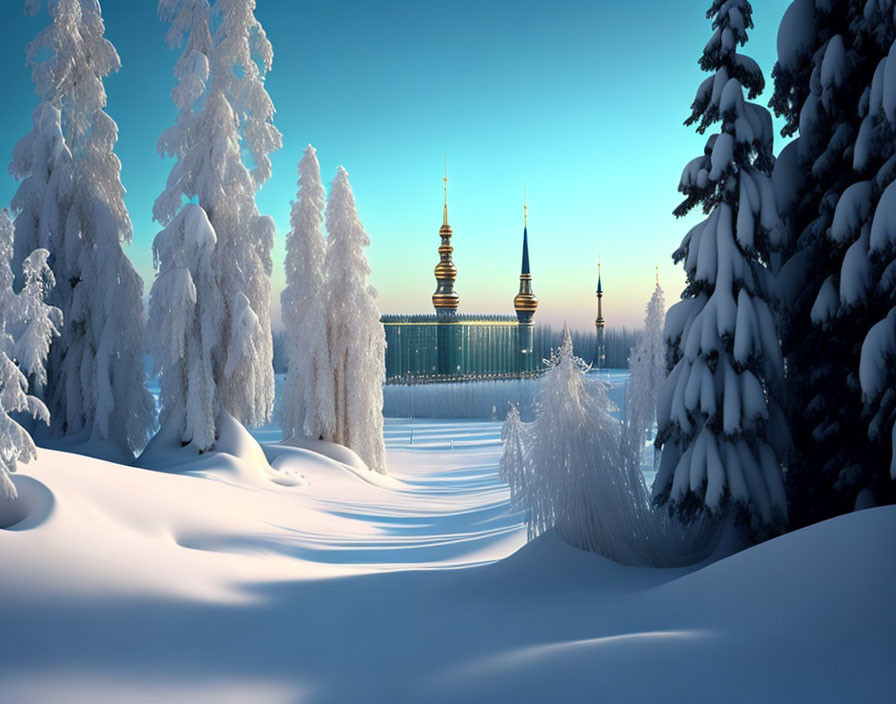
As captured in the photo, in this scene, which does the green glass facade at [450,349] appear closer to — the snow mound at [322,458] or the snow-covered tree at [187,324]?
the snow mound at [322,458]

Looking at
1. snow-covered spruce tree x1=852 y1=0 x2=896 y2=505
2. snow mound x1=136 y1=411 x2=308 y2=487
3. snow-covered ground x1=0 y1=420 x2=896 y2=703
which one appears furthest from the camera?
snow mound x1=136 y1=411 x2=308 y2=487

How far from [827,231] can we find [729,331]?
4.84 ft

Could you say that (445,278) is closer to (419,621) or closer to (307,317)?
(307,317)

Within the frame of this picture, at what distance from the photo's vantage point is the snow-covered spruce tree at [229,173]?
13.3 m

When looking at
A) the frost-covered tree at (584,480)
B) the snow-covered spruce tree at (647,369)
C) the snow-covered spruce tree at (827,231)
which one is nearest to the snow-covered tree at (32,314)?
the frost-covered tree at (584,480)

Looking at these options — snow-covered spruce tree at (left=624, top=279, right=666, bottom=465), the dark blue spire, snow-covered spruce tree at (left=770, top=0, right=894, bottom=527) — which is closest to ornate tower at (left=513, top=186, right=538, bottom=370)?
the dark blue spire

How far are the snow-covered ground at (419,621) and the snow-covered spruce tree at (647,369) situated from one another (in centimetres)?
207

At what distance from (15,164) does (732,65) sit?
1403cm

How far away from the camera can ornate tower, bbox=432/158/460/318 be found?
221 feet

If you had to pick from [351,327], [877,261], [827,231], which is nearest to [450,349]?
[351,327]

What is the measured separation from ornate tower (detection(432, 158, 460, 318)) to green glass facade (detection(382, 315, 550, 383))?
7.97 meters

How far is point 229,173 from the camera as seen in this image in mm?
13625

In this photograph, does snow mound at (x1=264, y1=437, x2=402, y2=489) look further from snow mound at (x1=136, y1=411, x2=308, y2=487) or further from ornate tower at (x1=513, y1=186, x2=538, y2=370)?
ornate tower at (x1=513, y1=186, x2=538, y2=370)

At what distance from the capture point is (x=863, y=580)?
3.89 meters
